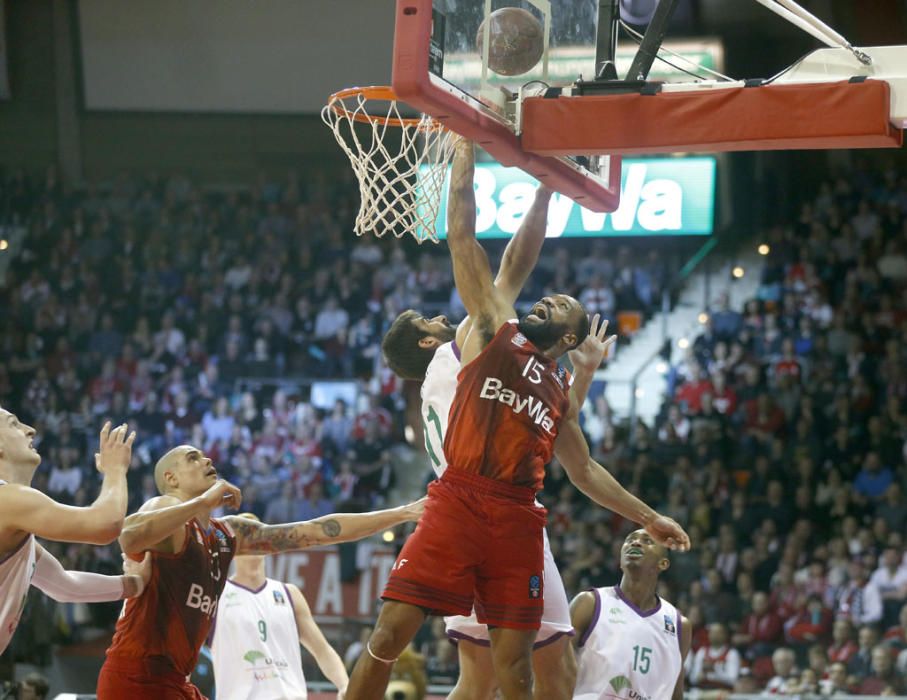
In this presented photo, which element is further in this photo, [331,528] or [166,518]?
[331,528]

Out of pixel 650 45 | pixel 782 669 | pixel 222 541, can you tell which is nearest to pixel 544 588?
pixel 222 541

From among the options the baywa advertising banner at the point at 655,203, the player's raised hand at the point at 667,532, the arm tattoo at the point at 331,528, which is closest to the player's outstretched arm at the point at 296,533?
the arm tattoo at the point at 331,528

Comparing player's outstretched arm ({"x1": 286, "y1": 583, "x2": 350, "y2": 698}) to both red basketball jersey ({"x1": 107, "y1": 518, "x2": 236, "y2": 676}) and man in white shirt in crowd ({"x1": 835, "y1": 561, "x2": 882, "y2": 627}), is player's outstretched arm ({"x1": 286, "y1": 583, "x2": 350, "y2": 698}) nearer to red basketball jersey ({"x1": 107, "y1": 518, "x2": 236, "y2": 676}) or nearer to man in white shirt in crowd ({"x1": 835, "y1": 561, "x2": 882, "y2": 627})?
red basketball jersey ({"x1": 107, "y1": 518, "x2": 236, "y2": 676})

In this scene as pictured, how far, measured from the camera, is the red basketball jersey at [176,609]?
20.1 ft

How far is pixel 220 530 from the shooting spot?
21.7 feet

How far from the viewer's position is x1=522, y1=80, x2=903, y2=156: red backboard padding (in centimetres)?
538

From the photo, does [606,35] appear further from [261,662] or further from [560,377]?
[261,662]

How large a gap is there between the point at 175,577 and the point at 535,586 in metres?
1.79

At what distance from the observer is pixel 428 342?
6383 mm

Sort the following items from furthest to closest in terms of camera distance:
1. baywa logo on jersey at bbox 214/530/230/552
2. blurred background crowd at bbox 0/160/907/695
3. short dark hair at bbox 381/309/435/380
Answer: blurred background crowd at bbox 0/160/907/695 < baywa logo on jersey at bbox 214/530/230/552 < short dark hair at bbox 381/309/435/380

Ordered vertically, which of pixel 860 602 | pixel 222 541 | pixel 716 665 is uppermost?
pixel 222 541

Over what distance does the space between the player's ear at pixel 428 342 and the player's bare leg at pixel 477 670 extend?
1.34m

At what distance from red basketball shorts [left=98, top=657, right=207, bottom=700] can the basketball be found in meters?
2.95

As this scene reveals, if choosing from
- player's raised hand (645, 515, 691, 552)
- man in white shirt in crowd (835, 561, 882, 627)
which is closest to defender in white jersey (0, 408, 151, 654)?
player's raised hand (645, 515, 691, 552)
